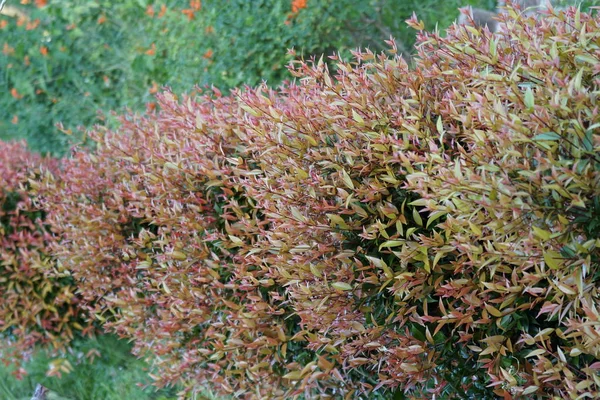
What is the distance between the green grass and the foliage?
200mm

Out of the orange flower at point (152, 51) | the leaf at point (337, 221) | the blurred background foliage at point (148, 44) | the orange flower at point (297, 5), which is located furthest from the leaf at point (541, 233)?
the orange flower at point (152, 51)

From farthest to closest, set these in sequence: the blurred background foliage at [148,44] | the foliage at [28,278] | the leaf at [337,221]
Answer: the blurred background foliage at [148,44], the foliage at [28,278], the leaf at [337,221]

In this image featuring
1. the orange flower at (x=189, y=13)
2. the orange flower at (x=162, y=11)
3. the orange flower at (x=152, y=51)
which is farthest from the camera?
the orange flower at (x=152, y=51)

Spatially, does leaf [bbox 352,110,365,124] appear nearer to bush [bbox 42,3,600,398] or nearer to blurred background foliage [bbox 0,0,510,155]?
bush [bbox 42,3,600,398]

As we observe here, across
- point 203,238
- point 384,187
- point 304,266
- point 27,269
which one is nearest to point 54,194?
point 27,269

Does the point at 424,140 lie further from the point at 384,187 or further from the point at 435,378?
the point at 435,378

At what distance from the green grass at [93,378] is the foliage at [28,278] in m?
0.20

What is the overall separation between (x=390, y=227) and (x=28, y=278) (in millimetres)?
2900

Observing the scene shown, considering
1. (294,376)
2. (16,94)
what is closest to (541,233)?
(294,376)

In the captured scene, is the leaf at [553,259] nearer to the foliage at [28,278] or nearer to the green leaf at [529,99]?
the green leaf at [529,99]

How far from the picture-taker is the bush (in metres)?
2.03

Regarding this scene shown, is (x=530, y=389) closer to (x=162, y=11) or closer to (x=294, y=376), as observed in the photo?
(x=294, y=376)

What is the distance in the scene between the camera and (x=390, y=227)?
258 cm

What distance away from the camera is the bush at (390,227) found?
2.03 metres
